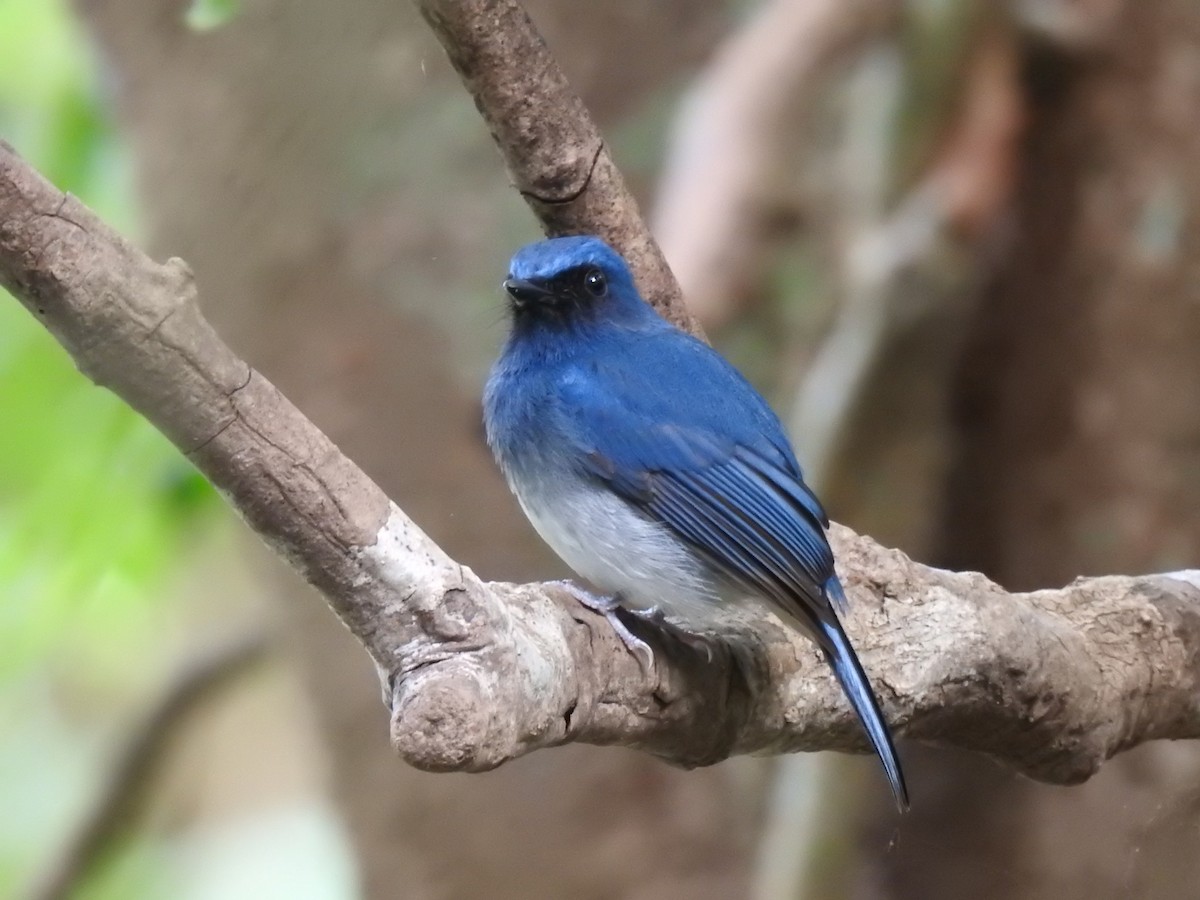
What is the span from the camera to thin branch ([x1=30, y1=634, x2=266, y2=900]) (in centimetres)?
423

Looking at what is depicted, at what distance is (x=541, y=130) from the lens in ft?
8.72

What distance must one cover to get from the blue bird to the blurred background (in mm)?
758

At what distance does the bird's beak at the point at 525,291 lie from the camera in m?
2.62

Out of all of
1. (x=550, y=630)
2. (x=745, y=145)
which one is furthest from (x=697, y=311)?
(x=550, y=630)

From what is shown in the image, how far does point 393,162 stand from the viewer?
3842 mm

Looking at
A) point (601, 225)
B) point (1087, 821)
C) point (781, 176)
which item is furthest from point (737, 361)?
point (1087, 821)

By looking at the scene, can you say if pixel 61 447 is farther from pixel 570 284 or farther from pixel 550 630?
pixel 550 630

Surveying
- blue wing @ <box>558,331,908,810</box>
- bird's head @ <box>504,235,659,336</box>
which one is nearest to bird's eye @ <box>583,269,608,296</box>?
bird's head @ <box>504,235,659,336</box>

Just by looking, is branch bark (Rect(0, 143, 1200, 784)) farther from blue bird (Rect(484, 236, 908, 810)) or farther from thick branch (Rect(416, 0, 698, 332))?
thick branch (Rect(416, 0, 698, 332))

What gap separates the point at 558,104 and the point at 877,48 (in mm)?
1618

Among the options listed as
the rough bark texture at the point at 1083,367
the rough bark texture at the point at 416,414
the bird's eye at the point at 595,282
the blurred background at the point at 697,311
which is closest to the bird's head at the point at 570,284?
the bird's eye at the point at 595,282

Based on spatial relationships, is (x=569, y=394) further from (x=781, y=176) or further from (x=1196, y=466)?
(x=1196, y=466)

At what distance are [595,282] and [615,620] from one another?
2.45ft

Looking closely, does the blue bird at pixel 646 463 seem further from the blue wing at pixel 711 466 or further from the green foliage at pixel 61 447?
the green foliage at pixel 61 447
